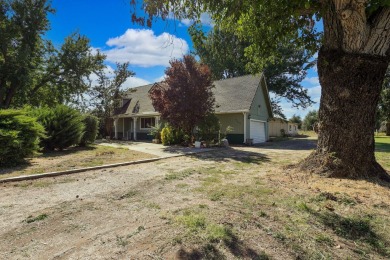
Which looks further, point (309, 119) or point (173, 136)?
point (309, 119)

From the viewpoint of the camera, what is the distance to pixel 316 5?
6371mm

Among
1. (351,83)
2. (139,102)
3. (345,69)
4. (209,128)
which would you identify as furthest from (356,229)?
(139,102)

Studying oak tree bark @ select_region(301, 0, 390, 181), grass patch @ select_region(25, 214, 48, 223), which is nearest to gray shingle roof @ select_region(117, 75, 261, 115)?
oak tree bark @ select_region(301, 0, 390, 181)

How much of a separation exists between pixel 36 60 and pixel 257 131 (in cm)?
2167

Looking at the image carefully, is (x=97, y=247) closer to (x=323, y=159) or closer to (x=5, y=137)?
(x=323, y=159)

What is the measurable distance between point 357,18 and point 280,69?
27437 mm

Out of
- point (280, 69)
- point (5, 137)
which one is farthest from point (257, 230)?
point (280, 69)

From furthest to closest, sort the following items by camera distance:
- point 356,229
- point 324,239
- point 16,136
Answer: point 16,136 → point 356,229 → point 324,239

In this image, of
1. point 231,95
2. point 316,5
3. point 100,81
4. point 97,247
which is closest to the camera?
point 97,247

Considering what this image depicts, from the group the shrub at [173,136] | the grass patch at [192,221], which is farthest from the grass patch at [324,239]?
the shrub at [173,136]

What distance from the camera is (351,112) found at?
598 centimetres

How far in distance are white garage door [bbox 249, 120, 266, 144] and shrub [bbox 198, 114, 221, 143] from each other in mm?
3720

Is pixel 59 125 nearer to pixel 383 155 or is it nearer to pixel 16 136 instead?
pixel 16 136

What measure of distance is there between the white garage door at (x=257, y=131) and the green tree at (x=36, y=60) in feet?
54.2
